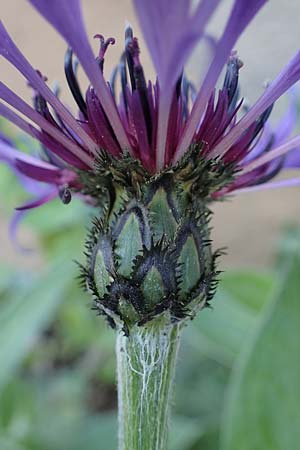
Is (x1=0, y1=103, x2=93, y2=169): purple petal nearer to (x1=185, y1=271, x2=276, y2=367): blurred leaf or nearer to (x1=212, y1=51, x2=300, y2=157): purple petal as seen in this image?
(x1=212, y1=51, x2=300, y2=157): purple petal

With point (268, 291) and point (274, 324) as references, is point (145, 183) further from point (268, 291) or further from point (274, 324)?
point (268, 291)

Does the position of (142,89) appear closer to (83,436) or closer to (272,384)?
(272,384)

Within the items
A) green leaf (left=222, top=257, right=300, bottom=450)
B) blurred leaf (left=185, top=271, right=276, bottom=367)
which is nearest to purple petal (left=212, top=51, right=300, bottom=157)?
green leaf (left=222, top=257, right=300, bottom=450)

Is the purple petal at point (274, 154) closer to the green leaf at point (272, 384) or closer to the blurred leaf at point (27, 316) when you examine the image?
the green leaf at point (272, 384)

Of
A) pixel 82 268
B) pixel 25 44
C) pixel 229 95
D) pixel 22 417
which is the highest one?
pixel 25 44

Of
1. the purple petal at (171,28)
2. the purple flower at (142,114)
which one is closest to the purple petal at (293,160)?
the purple flower at (142,114)

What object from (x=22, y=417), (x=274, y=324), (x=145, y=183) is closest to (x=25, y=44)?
(x=22, y=417)
